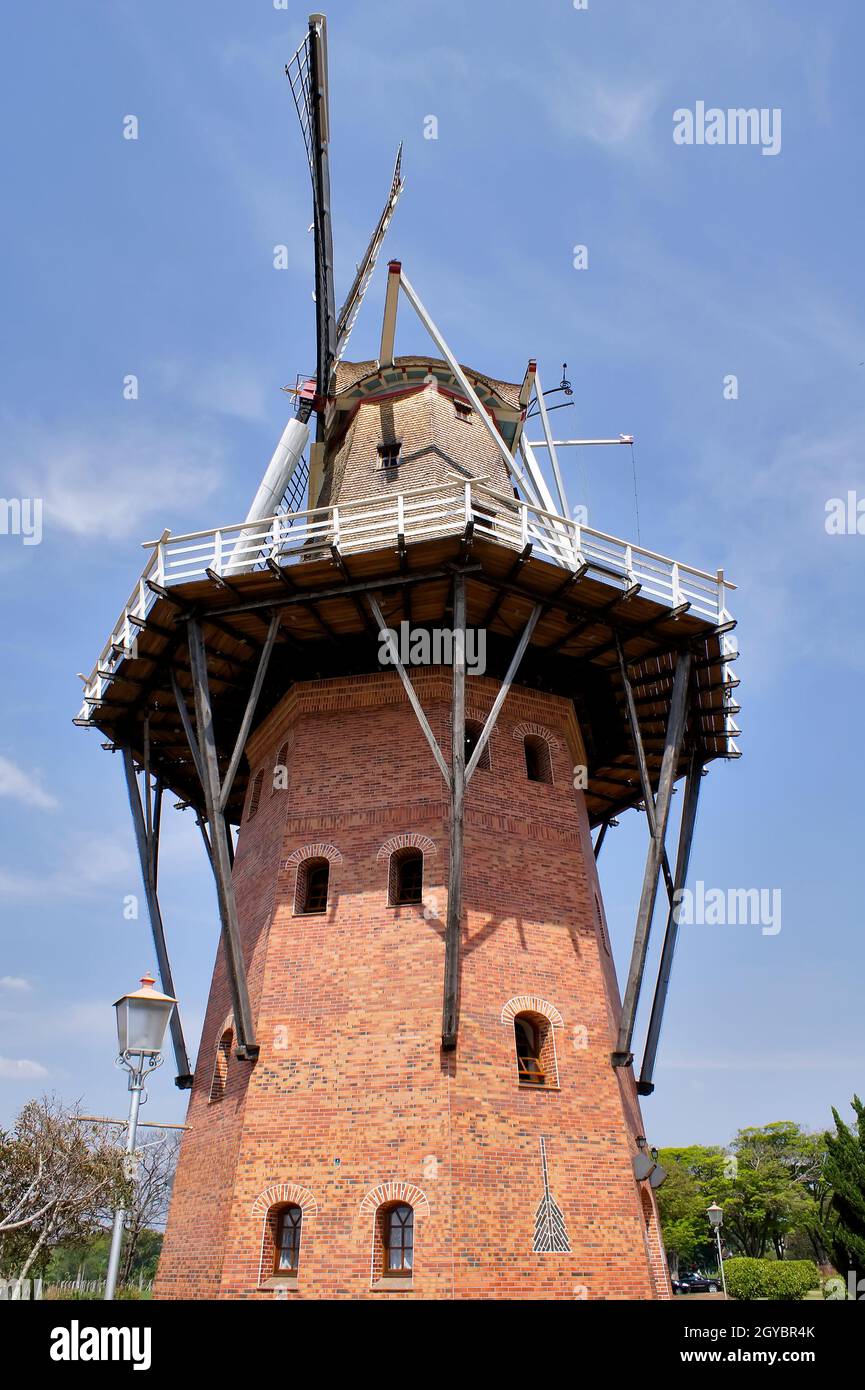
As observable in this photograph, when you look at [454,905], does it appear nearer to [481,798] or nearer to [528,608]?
[481,798]

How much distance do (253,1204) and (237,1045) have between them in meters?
2.18

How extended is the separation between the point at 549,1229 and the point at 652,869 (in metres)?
5.36

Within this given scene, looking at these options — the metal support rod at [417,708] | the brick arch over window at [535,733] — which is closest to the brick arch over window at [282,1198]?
the metal support rod at [417,708]

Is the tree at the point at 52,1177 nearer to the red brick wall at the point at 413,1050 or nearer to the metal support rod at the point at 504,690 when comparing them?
the red brick wall at the point at 413,1050

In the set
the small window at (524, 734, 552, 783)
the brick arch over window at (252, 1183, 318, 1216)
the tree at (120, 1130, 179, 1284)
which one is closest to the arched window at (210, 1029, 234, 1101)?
the brick arch over window at (252, 1183, 318, 1216)

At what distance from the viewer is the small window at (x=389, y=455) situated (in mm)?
20344

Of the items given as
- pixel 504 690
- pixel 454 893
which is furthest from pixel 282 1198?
pixel 504 690

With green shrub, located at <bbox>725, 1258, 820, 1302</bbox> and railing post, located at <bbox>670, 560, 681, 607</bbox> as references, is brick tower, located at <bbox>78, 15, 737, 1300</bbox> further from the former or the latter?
green shrub, located at <bbox>725, 1258, 820, 1302</bbox>

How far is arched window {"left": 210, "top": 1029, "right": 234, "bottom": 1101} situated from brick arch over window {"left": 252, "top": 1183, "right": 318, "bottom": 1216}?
8.79 ft

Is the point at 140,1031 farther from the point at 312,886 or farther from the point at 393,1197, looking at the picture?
the point at 312,886

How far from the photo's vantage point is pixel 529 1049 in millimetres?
15375

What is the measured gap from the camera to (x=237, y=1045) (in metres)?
14.7

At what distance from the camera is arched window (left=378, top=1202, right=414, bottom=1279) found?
42.4ft

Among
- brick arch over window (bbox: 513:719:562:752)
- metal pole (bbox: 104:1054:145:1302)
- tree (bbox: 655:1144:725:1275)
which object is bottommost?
tree (bbox: 655:1144:725:1275)
